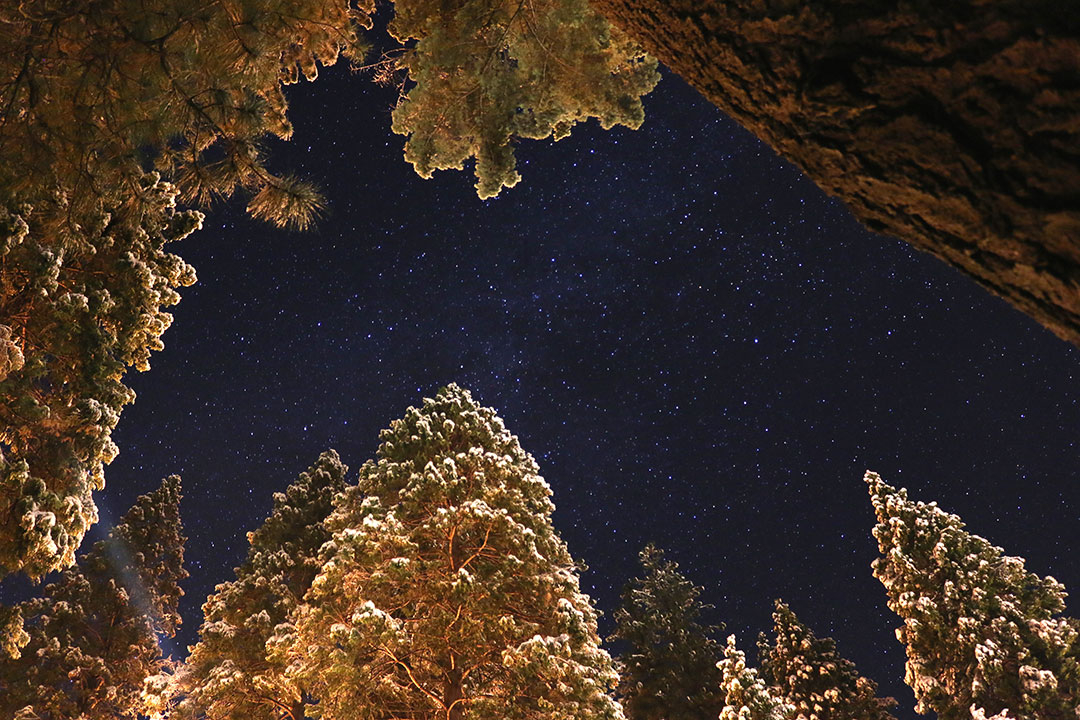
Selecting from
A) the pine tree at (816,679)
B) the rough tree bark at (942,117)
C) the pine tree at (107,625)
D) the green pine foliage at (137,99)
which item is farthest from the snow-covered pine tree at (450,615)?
the pine tree at (816,679)

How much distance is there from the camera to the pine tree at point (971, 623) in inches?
521

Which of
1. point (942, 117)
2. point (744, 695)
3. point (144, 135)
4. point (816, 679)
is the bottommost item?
point (942, 117)

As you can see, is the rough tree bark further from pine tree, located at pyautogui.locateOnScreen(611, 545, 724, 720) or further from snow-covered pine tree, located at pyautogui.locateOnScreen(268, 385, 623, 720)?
pine tree, located at pyautogui.locateOnScreen(611, 545, 724, 720)

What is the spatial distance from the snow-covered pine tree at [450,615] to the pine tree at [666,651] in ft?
32.0

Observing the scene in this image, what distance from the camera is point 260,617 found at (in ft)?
43.4

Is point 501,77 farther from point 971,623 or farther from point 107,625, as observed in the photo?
point 107,625

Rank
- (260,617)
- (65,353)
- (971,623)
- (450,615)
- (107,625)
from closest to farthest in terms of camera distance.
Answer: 1. (65,353)
2. (450,615)
3. (260,617)
4. (971,623)
5. (107,625)

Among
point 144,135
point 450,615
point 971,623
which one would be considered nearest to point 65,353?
point 144,135

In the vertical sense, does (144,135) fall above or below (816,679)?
below

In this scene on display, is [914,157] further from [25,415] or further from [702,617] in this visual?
[702,617]

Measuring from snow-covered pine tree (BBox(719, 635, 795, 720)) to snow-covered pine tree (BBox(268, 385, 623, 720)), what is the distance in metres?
4.28

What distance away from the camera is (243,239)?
27.4 m

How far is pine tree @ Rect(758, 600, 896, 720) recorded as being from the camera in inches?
664

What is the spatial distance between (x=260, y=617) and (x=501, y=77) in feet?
40.5
